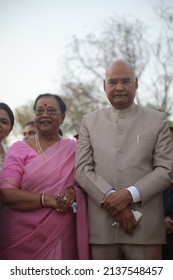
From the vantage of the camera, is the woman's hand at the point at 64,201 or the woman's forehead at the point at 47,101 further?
the woman's forehead at the point at 47,101

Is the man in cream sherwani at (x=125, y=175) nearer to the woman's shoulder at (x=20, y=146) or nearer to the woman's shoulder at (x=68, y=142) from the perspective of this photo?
the woman's shoulder at (x=68, y=142)

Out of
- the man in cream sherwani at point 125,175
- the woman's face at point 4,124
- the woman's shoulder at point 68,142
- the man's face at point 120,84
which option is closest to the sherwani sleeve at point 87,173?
the man in cream sherwani at point 125,175

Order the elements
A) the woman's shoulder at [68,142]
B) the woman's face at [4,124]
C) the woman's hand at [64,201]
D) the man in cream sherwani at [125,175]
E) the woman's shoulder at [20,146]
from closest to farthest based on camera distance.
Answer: the man in cream sherwani at [125,175] → the woman's hand at [64,201] → the woman's shoulder at [20,146] → the woman's shoulder at [68,142] → the woman's face at [4,124]

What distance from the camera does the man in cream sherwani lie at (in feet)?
9.64

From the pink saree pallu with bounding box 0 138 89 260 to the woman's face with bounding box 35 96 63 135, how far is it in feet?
0.76

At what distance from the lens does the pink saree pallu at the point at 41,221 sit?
316cm

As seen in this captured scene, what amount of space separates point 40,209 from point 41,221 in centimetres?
10

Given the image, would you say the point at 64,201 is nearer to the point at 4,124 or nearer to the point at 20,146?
the point at 20,146

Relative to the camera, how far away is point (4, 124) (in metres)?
3.77

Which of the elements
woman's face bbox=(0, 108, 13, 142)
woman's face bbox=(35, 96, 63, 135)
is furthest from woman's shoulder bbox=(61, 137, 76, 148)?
woman's face bbox=(0, 108, 13, 142)

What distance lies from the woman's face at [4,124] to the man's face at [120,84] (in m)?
1.12

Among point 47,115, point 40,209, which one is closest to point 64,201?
point 40,209

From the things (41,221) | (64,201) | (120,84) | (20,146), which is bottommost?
(41,221)
